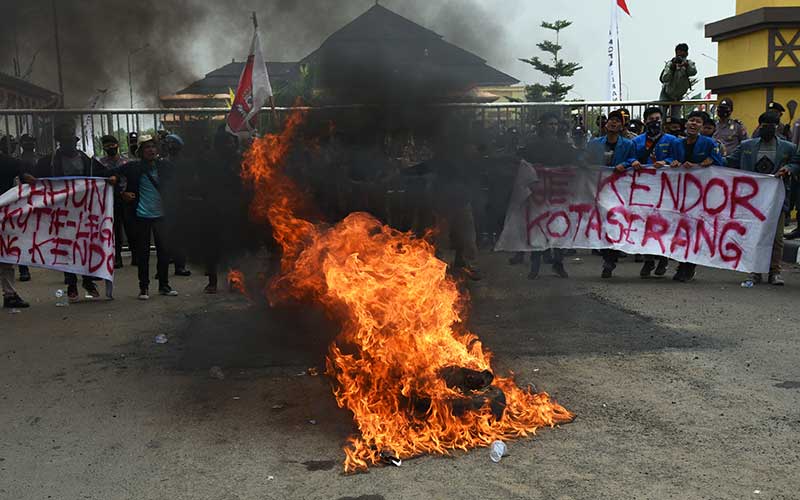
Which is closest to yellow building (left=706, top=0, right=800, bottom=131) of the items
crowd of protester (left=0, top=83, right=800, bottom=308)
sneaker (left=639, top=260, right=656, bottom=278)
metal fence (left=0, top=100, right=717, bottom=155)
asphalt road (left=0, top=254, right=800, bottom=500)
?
metal fence (left=0, top=100, right=717, bottom=155)

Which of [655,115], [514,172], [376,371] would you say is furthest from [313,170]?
[655,115]

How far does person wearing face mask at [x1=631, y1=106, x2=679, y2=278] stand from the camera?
9.45 metres

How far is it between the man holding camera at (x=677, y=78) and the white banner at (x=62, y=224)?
347 inches

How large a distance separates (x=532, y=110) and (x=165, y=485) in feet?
31.7

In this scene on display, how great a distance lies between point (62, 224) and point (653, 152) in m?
6.95

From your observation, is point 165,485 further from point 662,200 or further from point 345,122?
point 662,200

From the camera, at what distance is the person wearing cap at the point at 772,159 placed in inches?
356

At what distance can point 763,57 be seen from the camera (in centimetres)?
1321

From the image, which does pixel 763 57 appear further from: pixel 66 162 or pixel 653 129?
pixel 66 162

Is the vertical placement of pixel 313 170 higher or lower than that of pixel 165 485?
higher

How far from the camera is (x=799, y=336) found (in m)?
6.67

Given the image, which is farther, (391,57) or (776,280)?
(776,280)

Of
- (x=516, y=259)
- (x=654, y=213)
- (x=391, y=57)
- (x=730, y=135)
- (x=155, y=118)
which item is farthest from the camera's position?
(x=155, y=118)

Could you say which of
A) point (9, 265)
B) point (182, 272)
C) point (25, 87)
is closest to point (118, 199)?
point (182, 272)
